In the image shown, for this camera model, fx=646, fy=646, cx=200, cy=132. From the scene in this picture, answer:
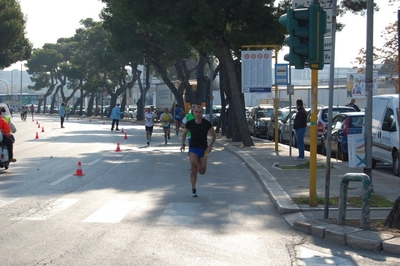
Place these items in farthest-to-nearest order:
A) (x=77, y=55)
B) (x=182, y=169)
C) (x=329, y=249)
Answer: (x=77, y=55)
(x=182, y=169)
(x=329, y=249)

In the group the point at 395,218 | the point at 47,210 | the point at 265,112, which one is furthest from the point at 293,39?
the point at 265,112

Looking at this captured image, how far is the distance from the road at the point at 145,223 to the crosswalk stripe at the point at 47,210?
0.02m

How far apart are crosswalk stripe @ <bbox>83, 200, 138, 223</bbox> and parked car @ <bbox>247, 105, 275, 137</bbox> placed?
24.8 m

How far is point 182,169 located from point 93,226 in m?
8.91

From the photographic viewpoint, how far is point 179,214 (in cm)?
1035

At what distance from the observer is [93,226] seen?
912 centimetres

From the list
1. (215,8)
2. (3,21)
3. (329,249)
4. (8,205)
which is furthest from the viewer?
(3,21)

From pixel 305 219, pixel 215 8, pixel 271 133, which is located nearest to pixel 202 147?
pixel 305 219

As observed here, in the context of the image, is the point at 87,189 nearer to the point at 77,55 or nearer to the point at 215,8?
the point at 215,8

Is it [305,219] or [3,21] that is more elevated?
[3,21]

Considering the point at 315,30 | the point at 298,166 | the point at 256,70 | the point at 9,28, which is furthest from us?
the point at 9,28

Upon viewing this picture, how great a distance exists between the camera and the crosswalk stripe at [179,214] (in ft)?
31.7

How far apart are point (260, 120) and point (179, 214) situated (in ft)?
86.2

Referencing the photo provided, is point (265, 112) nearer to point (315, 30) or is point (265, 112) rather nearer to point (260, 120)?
point (260, 120)
